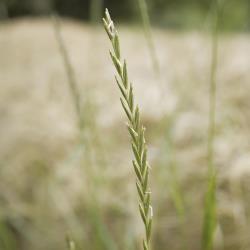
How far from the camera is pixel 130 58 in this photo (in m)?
3.30

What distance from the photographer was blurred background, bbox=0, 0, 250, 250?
111 centimetres

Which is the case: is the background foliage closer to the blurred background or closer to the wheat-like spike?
the blurred background

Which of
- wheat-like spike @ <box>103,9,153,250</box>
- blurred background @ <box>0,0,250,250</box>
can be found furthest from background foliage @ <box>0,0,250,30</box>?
wheat-like spike @ <box>103,9,153,250</box>

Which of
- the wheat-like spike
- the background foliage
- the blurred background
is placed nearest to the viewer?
the wheat-like spike

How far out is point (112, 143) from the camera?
1.78 meters

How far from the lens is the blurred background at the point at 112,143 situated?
1.11 metres

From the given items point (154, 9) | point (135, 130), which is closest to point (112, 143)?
point (135, 130)

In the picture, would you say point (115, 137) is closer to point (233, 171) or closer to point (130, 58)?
point (233, 171)

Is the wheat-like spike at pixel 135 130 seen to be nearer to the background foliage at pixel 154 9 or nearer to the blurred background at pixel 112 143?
the blurred background at pixel 112 143

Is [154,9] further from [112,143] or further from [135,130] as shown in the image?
[135,130]

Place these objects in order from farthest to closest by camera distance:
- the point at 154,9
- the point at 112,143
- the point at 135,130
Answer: the point at 154,9 < the point at 112,143 < the point at 135,130

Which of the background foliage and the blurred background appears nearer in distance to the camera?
the blurred background

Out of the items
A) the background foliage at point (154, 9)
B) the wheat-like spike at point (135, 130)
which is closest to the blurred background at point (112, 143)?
the wheat-like spike at point (135, 130)

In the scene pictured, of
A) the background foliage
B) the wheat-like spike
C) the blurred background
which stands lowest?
the background foliage
